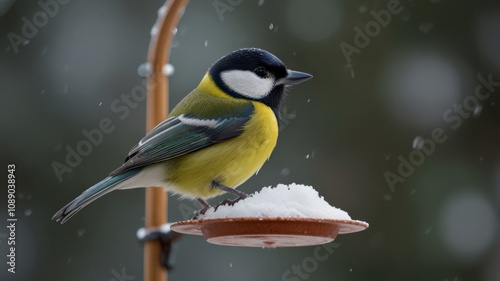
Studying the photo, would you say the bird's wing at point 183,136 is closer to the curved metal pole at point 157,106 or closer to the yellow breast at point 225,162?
the yellow breast at point 225,162

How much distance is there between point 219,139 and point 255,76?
34cm

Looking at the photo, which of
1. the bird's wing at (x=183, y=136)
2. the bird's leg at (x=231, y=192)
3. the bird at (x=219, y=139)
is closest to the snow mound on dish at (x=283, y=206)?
the bird's leg at (x=231, y=192)

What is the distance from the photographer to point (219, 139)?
135 inches

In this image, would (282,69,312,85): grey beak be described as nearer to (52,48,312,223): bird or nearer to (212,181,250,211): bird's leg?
(52,48,312,223): bird

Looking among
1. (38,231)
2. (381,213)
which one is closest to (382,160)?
(381,213)

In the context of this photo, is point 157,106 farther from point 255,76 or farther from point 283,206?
point 283,206

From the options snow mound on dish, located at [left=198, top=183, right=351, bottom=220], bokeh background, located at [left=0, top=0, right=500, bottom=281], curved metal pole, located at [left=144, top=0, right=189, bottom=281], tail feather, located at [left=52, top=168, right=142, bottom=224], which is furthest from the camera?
bokeh background, located at [left=0, top=0, right=500, bottom=281]

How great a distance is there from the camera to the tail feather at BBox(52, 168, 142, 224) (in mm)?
3082

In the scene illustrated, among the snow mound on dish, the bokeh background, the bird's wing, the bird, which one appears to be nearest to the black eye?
the bird

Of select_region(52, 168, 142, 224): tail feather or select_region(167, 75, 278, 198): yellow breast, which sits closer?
select_region(52, 168, 142, 224): tail feather

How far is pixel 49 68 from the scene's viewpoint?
7395mm

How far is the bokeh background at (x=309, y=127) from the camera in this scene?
6.92m

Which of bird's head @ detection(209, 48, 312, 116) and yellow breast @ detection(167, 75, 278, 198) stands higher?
bird's head @ detection(209, 48, 312, 116)

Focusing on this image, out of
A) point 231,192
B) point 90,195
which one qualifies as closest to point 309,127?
point 231,192
